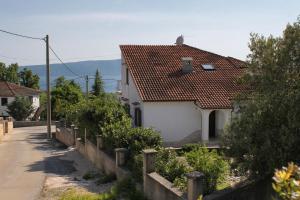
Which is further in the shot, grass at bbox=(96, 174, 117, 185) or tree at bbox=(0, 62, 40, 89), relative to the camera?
tree at bbox=(0, 62, 40, 89)

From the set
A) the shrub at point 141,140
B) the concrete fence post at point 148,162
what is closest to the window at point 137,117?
the shrub at point 141,140

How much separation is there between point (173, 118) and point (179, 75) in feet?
11.2

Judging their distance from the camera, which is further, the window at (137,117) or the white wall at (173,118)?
the window at (137,117)

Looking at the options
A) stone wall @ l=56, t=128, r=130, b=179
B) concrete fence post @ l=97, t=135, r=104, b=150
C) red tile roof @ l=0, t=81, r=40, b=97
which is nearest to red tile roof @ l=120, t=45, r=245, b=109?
stone wall @ l=56, t=128, r=130, b=179

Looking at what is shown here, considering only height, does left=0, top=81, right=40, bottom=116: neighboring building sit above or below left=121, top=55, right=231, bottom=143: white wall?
above

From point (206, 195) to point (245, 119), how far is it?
6.34 ft

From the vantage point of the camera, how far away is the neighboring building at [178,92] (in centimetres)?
2570

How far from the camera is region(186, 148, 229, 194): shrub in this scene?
411 inches

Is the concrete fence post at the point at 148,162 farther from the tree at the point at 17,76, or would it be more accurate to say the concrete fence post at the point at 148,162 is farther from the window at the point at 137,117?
the tree at the point at 17,76

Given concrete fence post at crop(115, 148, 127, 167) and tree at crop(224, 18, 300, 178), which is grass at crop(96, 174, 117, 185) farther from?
tree at crop(224, 18, 300, 178)

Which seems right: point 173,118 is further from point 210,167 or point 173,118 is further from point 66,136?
point 210,167

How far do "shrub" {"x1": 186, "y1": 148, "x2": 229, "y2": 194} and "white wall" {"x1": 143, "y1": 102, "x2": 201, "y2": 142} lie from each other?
1354 cm

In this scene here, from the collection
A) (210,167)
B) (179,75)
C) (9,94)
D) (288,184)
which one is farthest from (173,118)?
(9,94)

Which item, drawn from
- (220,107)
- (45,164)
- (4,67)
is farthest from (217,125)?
(4,67)
